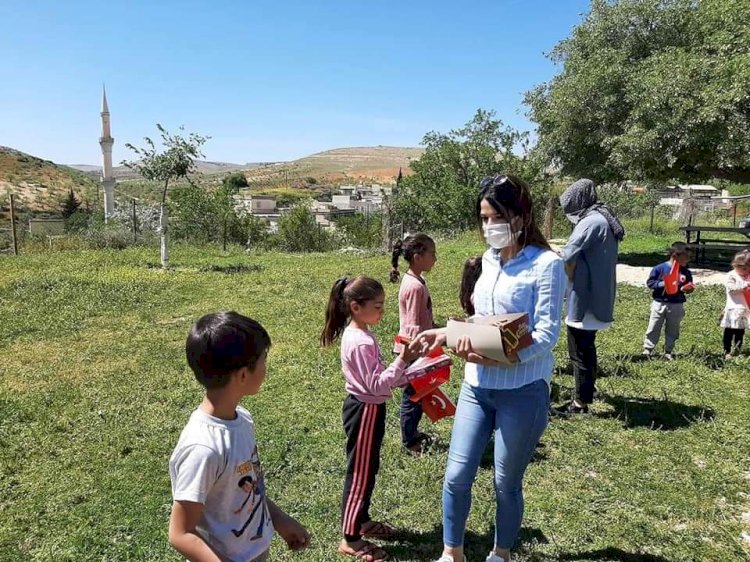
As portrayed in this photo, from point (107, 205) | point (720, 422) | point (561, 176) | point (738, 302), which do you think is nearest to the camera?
point (720, 422)

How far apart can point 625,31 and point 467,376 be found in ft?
43.8

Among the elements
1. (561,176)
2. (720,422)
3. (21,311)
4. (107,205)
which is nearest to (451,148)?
(561,176)

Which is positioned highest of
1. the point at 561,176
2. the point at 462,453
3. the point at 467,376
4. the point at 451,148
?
the point at 451,148

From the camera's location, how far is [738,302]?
19.7 feet

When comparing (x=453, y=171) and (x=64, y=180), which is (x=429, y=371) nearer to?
(x=453, y=171)

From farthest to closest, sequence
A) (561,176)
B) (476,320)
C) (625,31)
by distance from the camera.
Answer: (561,176)
(625,31)
(476,320)

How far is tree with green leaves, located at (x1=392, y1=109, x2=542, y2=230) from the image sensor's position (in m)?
25.6

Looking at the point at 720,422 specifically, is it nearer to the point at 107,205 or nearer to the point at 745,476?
the point at 745,476

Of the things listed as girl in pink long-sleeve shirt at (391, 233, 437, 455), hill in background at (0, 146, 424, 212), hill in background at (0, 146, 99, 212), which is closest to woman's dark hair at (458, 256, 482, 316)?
girl in pink long-sleeve shirt at (391, 233, 437, 455)

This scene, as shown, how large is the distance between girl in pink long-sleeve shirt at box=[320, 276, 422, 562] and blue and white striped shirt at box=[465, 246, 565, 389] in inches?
19.9

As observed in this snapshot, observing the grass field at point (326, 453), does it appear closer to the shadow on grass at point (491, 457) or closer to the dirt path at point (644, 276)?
the shadow on grass at point (491, 457)

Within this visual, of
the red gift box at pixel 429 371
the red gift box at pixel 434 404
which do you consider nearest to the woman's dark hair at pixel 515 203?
the red gift box at pixel 429 371

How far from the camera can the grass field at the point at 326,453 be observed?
3.18m

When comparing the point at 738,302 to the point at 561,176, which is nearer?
the point at 738,302
